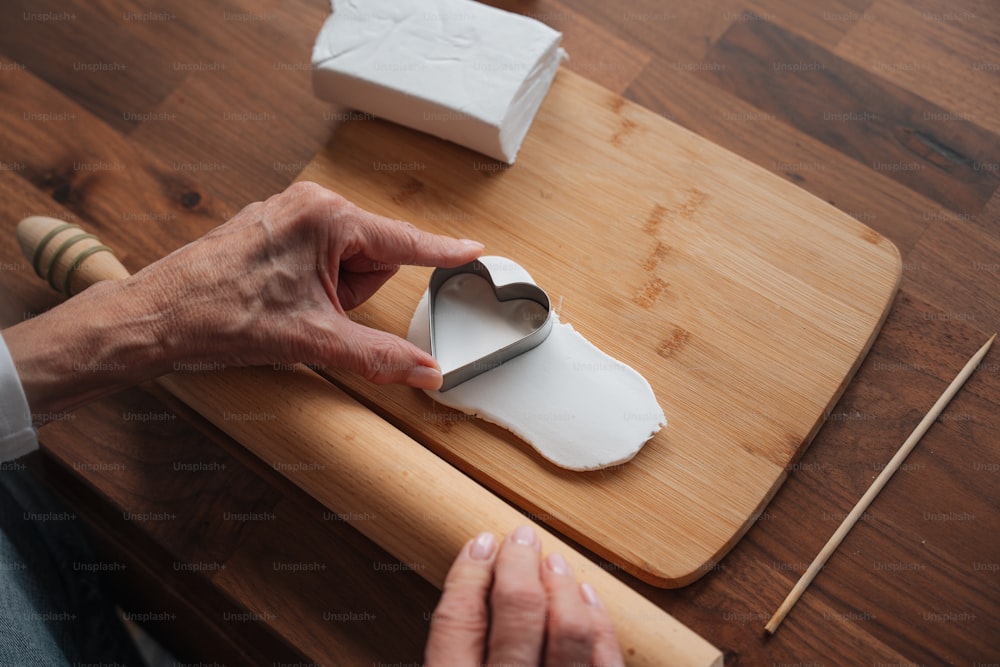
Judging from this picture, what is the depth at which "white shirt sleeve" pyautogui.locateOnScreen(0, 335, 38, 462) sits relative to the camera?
3.05ft

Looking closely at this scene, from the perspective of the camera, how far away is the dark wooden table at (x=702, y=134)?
Answer: 1.01 meters

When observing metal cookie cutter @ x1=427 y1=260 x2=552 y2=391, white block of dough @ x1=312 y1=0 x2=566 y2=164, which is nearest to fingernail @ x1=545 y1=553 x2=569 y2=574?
metal cookie cutter @ x1=427 y1=260 x2=552 y2=391

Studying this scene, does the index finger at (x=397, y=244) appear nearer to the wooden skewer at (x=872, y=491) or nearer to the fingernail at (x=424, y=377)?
the fingernail at (x=424, y=377)

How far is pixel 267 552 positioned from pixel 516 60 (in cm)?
78

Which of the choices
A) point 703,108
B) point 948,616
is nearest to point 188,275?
point 703,108

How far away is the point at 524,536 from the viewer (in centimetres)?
88

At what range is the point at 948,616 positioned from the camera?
0.99m

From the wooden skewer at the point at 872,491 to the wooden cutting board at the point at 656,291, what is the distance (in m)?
0.11

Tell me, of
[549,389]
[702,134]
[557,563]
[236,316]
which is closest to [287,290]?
[236,316]

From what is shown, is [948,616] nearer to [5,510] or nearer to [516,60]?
[516,60]

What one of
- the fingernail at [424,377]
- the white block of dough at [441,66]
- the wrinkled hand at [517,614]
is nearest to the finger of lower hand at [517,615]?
the wrinkled hand at [517,614]

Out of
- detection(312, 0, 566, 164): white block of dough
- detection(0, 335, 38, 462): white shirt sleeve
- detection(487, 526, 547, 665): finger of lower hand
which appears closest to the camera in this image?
detection(487, 526, 547, 665): finger of lower hand

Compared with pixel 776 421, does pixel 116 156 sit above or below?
below

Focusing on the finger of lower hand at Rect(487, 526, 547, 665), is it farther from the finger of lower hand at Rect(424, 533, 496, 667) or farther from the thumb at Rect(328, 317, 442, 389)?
the thumb at Rect(328, 317, 442, 389)
